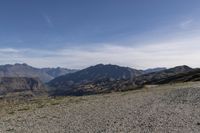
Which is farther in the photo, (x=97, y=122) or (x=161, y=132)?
(x=97, y=122)

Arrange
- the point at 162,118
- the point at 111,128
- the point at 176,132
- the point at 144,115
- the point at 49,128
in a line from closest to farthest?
1. the point at 176,132
2. the point at 111,128
3. the point at 49,128
4. the point at 162,118
5. the point at 144,115

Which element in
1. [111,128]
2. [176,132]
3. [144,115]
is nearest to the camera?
[176,132]

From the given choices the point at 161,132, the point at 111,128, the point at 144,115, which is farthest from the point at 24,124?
the point at 161,132

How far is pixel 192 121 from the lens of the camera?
27.0m

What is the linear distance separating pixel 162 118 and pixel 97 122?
5.84 m

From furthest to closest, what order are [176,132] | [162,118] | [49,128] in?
[162,118] → [49,128] → [176,132]

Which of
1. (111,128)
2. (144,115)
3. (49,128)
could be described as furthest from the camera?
(144,115)

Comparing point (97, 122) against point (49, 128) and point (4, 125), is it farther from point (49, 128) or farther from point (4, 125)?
point (4, 125)

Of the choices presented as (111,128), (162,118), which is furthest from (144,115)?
(111,128)

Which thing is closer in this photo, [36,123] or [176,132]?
[176,132]

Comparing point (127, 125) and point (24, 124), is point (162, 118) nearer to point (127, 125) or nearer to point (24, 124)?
point (127, 125)

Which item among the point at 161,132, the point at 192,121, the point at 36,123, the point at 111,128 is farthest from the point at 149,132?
the point at 36,123

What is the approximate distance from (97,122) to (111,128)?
4009 millimetres

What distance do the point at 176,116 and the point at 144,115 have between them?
331 cm
